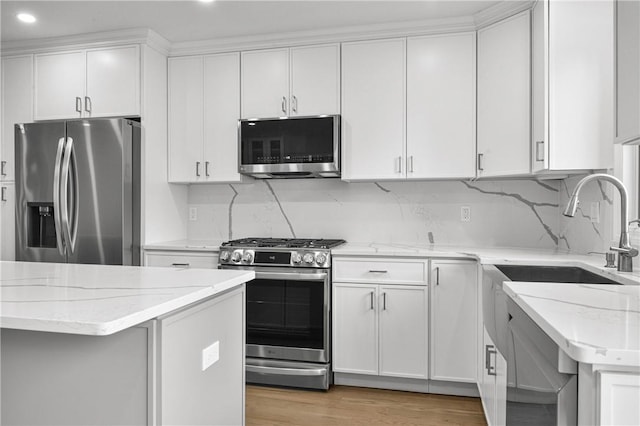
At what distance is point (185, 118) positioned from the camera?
3.60 metres

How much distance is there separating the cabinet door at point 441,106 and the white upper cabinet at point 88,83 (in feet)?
6.82

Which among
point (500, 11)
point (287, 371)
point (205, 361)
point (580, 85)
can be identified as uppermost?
point (500, 11)

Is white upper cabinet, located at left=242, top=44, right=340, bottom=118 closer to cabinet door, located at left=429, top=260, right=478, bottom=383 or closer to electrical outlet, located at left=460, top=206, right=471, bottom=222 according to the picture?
electrical outlet, located at left=460, top=206, right=471, bottom=222

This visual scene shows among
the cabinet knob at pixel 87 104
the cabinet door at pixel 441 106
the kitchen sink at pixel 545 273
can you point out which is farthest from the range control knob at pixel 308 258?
the cabinet knob at pixel 87 104

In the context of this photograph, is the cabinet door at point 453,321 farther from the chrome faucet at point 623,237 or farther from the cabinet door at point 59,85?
the cabinet door at point 59,85

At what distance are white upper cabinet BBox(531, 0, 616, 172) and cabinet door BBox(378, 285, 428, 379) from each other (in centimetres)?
112

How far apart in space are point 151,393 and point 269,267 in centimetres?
171

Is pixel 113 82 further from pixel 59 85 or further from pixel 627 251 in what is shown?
pixel 627 251

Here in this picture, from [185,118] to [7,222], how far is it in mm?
1698

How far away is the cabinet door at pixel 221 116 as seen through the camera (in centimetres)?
347

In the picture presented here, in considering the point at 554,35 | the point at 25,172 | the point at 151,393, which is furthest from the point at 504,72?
the point at 25,172

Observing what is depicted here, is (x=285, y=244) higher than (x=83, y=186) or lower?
lower

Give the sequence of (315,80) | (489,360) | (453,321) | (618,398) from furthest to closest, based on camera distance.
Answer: (315,80)
(453,321)
(489,360)
(618,398)

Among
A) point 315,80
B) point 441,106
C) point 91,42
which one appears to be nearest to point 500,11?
point 441,106
